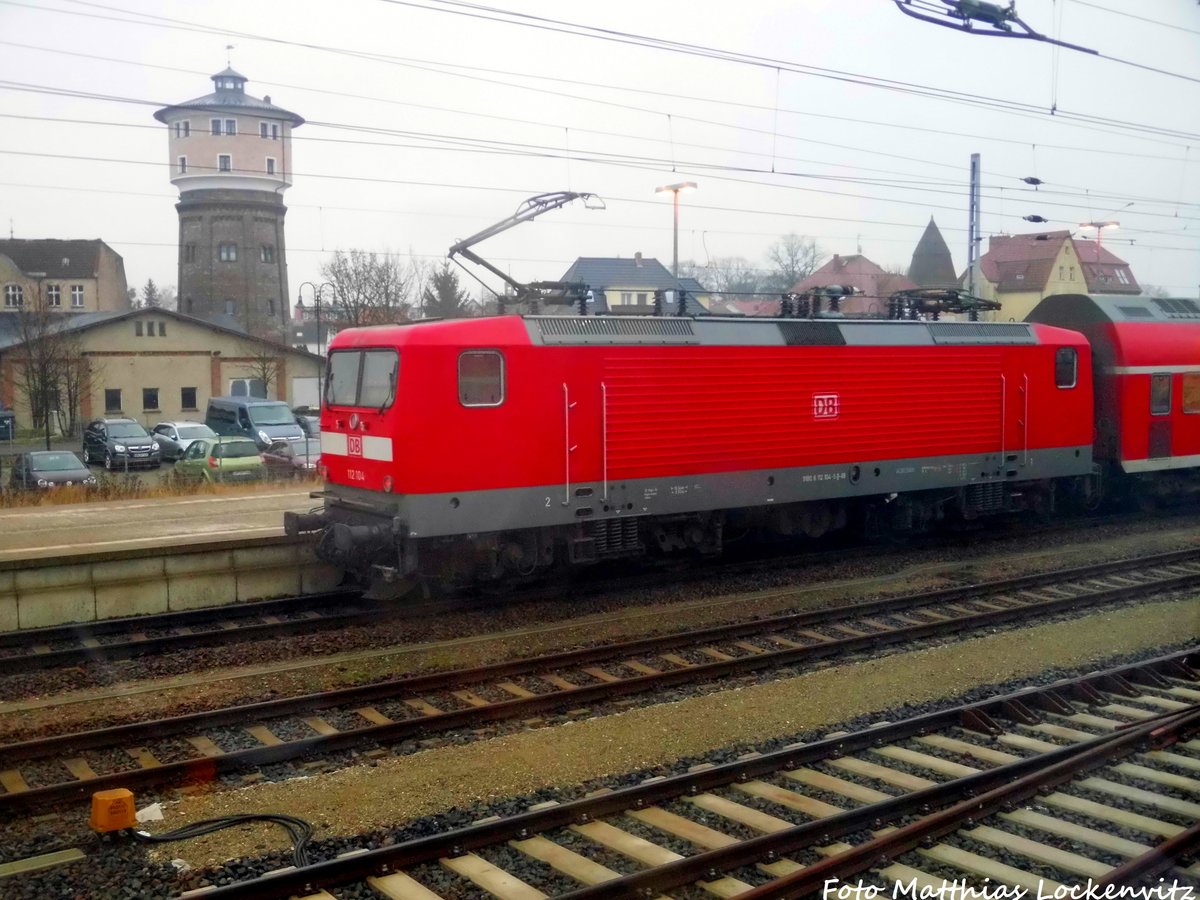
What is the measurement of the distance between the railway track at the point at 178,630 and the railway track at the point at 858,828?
5.99m

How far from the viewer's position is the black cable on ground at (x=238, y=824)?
637 cm

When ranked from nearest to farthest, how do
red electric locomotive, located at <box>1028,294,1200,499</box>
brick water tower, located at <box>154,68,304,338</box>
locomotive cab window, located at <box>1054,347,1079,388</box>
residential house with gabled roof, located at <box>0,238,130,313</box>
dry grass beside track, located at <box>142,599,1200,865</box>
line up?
dry grass beside track, located at <box>142,599,1200,865</box> < locomotive cab window, located at <box>1054,347,1079,388</box> < red electric locomotive, located at <box>1028,294,1200,499</box> < brick water tower, located at <box>154,68,304,338</box> < residential house with gabled roof, located at <box>0,238,130,313</box>

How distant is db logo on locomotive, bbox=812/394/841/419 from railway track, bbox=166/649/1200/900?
22.7 feet

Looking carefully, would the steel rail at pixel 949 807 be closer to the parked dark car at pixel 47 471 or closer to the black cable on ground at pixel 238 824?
the black cable on ground at pixel 238 824

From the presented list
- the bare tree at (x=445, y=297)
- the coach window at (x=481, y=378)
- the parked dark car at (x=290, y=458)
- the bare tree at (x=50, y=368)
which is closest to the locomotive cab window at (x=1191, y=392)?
the coach window at (x=481, y=378)

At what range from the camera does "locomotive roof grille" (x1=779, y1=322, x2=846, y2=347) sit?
1470 cm

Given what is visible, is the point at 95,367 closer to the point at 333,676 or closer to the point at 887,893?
the point at 333,676

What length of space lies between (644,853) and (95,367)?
137 ft

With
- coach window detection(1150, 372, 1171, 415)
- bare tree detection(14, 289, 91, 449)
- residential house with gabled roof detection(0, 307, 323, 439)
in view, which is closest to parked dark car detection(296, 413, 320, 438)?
bare tree detection(14, 289, 91, 449)

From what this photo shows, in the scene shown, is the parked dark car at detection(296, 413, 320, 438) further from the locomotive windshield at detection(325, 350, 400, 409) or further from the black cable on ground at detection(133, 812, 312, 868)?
the black cable on ground at detection(133, 812, 312, 868)

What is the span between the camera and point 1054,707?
898 cm

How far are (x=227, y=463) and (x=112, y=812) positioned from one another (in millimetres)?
21192

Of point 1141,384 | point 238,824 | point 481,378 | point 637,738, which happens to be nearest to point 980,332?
point 1141,384

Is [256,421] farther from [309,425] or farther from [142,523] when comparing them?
[142,523]
